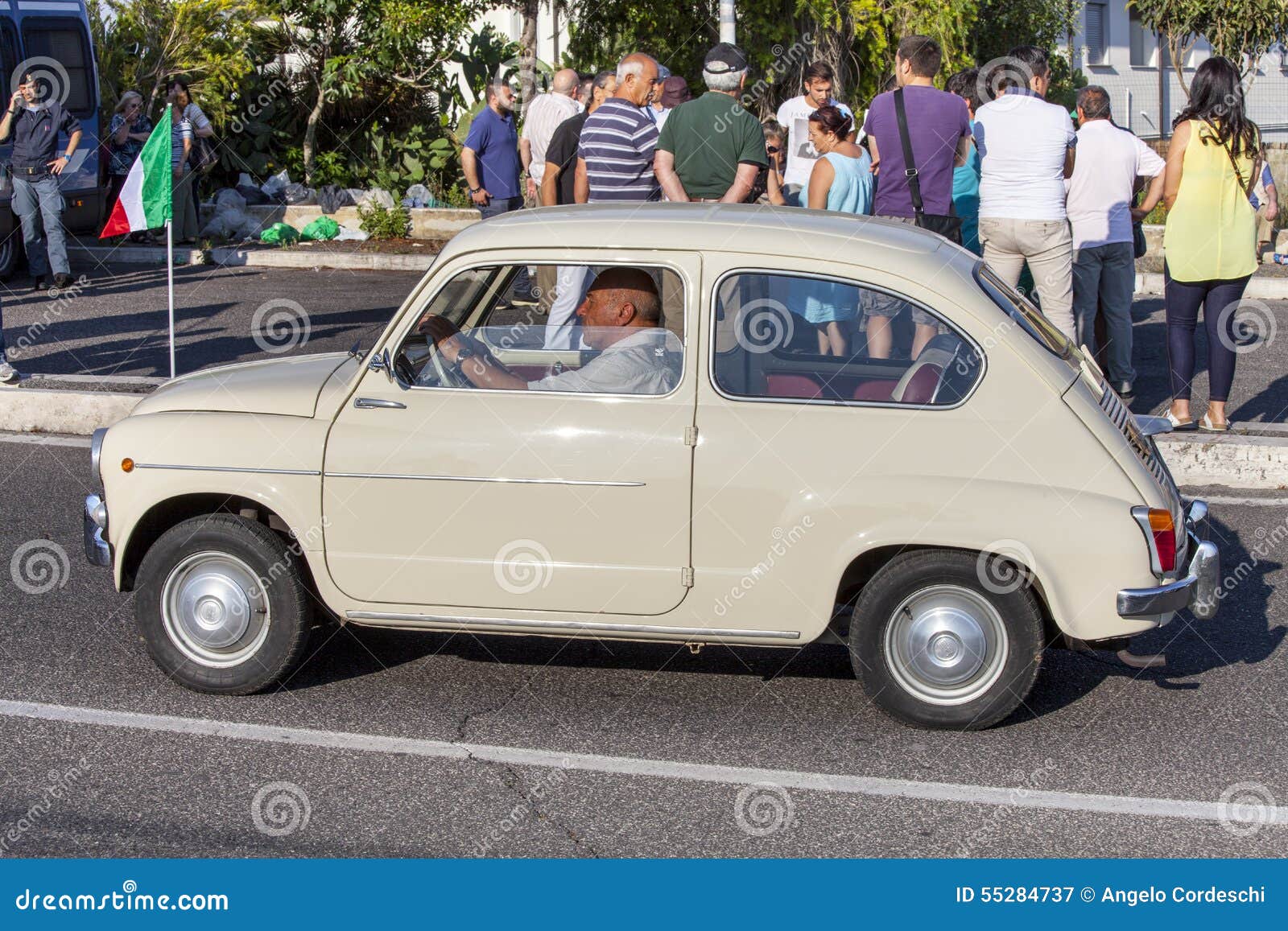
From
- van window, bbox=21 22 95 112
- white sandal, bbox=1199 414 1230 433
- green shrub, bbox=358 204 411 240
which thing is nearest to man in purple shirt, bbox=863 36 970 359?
white sandal, bbox=1199 414 1230 433

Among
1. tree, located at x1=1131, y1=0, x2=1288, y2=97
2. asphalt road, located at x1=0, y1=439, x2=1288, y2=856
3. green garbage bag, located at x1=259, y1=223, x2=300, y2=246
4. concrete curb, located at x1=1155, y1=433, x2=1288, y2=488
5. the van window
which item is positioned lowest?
asphalt road, located at x1=0, y1=439, x2=1288, y2=856

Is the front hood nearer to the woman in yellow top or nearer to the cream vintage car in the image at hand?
the cream vintage car

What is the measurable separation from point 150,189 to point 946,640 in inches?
266

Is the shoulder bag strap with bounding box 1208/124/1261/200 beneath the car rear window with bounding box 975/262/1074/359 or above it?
above

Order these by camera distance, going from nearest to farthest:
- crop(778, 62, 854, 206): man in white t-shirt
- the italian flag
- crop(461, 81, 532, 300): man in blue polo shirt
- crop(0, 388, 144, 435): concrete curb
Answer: crop(0, 388, 144, 435): concrete curb → the italian flag → crop(778, 62, 854, 206): man in white t-shirt → crop(461, 81, 532, 300): man in blue polo shirt

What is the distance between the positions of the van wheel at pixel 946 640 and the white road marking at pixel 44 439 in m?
5.92

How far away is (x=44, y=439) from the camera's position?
934 centimetres

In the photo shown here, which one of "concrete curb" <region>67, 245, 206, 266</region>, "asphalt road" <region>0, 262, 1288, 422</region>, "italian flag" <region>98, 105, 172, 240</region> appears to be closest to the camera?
"italian flag" <region>98, 105, 172, 240</region>

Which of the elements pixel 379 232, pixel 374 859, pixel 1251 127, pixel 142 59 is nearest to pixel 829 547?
pixel 374 859

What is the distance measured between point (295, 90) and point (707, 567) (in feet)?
53.3

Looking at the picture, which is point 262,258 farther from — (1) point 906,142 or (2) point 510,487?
(2) point 510,487

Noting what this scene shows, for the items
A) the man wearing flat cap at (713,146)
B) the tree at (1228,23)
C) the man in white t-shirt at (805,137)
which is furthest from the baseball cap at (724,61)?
the tree at (1228,23)

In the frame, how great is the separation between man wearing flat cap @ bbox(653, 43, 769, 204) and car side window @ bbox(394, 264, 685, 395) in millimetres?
3193

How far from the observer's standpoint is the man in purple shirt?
8.35m
